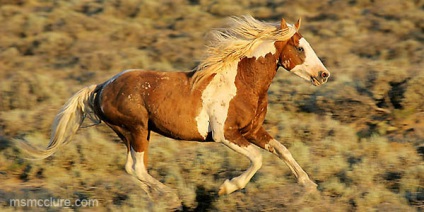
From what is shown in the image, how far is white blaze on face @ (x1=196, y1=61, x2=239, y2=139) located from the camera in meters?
6.38

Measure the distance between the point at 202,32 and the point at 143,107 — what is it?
44.8 feet

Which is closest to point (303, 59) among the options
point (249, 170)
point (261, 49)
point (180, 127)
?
point (261, 49)

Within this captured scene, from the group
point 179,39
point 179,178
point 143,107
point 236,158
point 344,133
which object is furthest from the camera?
point 179,39

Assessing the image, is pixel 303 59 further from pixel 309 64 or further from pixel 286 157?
pixel 286 157

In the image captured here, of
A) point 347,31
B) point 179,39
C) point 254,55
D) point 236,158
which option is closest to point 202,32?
point 179,39

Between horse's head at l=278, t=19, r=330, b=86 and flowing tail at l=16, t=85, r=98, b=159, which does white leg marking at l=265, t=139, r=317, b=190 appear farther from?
flowing tail at l=16, t=85, r=98, b=159

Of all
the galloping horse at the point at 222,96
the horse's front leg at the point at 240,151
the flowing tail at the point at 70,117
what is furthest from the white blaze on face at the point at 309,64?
the flowing tail at the point at 70,117

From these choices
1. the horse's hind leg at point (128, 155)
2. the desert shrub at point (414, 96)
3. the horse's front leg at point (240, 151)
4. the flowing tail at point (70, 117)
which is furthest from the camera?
the desert shrub at point (414, 96)

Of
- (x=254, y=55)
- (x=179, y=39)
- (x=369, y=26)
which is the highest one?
(x=254, y=55)

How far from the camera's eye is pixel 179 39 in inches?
744

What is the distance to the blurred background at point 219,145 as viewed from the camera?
7.17 metres

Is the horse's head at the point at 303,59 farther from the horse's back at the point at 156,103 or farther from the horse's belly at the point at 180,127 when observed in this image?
the horse's belly at the point at 180,127

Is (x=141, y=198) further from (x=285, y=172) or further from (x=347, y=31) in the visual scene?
(x=347, y=31)

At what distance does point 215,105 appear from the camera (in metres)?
6.42
